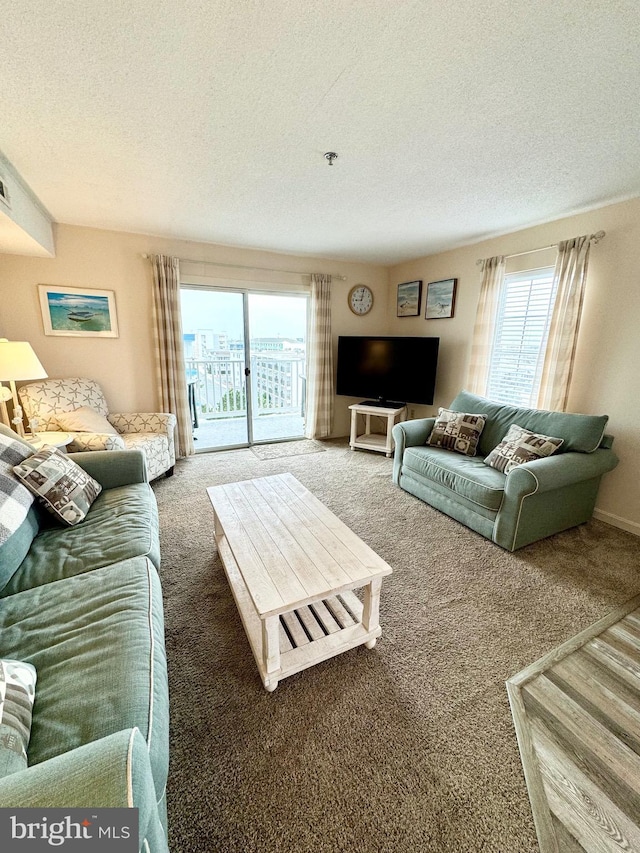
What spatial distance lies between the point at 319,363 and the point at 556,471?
9.82 ft

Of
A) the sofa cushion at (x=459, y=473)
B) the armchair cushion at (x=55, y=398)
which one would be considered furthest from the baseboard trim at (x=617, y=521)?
the armchair cushion at (x=55, y=398)

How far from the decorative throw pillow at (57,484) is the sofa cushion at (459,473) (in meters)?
2.33

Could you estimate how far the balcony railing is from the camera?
4.44 meters

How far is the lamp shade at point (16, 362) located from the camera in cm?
222

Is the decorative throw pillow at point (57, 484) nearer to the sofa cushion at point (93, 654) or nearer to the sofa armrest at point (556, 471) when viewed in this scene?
the sofa cushion at point (93, 654)

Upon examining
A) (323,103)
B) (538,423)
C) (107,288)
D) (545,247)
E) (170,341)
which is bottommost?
(538,423)

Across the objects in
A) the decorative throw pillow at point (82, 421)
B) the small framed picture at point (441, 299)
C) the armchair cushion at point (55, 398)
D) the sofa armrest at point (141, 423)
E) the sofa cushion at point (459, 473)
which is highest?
the small framed picture at point (441, 299)

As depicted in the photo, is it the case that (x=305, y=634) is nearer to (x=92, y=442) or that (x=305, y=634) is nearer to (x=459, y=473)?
(x=459, y=473)

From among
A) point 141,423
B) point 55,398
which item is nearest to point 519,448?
point 141,423

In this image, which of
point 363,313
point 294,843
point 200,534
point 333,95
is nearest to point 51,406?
point 200,534

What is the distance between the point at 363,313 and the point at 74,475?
3975 mm

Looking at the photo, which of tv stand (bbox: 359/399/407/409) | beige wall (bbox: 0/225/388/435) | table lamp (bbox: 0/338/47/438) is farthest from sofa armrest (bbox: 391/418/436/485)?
table lamp (bbox: 0/338/47/438)

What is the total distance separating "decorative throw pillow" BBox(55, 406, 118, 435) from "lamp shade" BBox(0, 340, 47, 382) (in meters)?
0.55

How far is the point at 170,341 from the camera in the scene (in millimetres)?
3596
